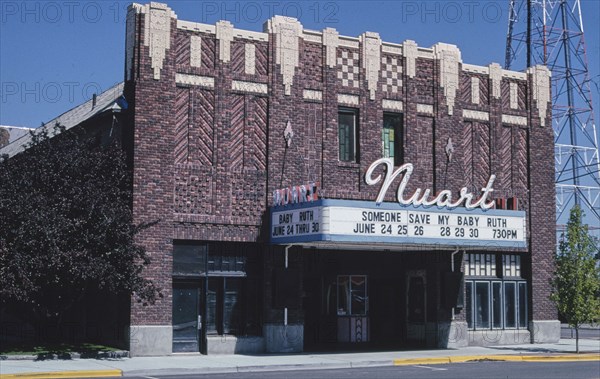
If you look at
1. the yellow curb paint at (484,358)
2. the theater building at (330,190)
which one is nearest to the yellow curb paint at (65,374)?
the theater building at (330,190)

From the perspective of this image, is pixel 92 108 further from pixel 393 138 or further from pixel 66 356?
pixel 66 356

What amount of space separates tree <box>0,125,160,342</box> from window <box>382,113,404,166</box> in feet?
33.1

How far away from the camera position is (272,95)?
30906 mm

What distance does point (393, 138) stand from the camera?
111ft

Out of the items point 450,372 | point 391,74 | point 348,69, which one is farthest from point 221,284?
point 391,74

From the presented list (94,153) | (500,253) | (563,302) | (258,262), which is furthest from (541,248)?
(94,153)

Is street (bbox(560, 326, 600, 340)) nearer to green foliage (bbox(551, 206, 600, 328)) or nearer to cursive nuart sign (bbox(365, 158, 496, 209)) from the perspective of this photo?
green foliage (bbox(551, 206, 600, 328))

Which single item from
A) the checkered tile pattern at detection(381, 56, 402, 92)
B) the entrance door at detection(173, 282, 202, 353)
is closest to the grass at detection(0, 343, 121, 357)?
the entrance door at detection(173, 282, 202, 353)

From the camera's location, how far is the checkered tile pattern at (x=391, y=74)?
109 feet

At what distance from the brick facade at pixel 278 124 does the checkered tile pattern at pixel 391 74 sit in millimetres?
37

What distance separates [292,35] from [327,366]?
38.3 ft

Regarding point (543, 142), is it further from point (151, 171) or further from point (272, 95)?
point (151, 171)

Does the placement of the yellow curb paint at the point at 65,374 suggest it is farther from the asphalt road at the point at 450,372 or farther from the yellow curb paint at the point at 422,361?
the yellow curb paint at the point at 422,361

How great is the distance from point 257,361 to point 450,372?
585 centimetres
